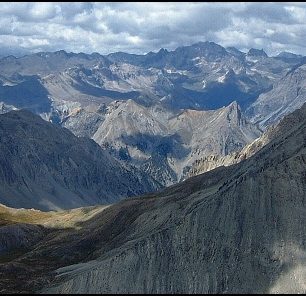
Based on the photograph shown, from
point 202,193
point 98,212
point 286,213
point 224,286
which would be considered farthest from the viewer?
point 98,212

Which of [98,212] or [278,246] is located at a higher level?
[278,246]

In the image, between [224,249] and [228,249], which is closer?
[228,249]

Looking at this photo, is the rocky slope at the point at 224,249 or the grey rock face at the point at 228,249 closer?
the grey rock face at the point at 228,249

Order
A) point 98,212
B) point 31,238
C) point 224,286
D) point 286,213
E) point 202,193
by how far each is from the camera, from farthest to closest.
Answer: point 98,212 < point 31,238 < point 202,193 < point 286,213 < point 224,286

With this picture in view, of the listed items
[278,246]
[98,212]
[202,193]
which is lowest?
[98,212]

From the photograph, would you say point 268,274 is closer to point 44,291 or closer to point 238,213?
point 238,213

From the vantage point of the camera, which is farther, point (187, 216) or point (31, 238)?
point (31, 238)

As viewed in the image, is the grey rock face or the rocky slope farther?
the rocky slope

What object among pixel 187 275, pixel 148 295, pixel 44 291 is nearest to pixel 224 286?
pixel 187 275
